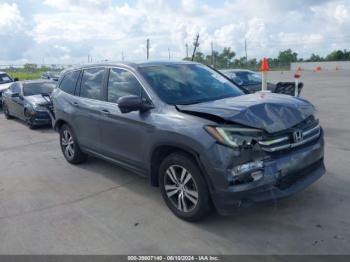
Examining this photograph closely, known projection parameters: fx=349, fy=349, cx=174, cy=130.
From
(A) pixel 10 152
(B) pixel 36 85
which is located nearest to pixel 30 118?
(B) pixel 36 85

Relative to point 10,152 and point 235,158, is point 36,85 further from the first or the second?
point 235,158

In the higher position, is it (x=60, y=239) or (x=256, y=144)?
(x=256, y=144)

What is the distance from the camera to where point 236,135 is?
3.61m

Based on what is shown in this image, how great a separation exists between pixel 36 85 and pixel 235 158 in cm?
1043

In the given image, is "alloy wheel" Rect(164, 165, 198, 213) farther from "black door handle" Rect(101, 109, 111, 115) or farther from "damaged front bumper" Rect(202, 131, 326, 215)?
"black door handle" Rect(101, 109, 111, 115)

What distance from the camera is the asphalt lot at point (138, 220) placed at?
362 cm

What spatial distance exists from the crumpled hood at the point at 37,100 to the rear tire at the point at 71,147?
4509 mm

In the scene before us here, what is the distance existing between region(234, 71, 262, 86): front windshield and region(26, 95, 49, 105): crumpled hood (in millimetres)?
6638

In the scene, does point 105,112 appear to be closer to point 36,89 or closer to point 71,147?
point 71,147

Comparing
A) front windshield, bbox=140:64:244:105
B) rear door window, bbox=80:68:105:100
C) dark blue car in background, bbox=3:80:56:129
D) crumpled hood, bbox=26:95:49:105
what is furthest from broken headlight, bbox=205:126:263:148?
crumpled hood, bbox=26:95:49:105

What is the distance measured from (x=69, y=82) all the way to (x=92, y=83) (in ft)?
3.10

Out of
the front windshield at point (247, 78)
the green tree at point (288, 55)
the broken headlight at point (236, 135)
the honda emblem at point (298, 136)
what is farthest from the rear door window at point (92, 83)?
the green tree at point (288, 55)

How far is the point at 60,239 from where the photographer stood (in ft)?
12.7

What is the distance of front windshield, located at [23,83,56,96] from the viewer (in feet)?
38.4
